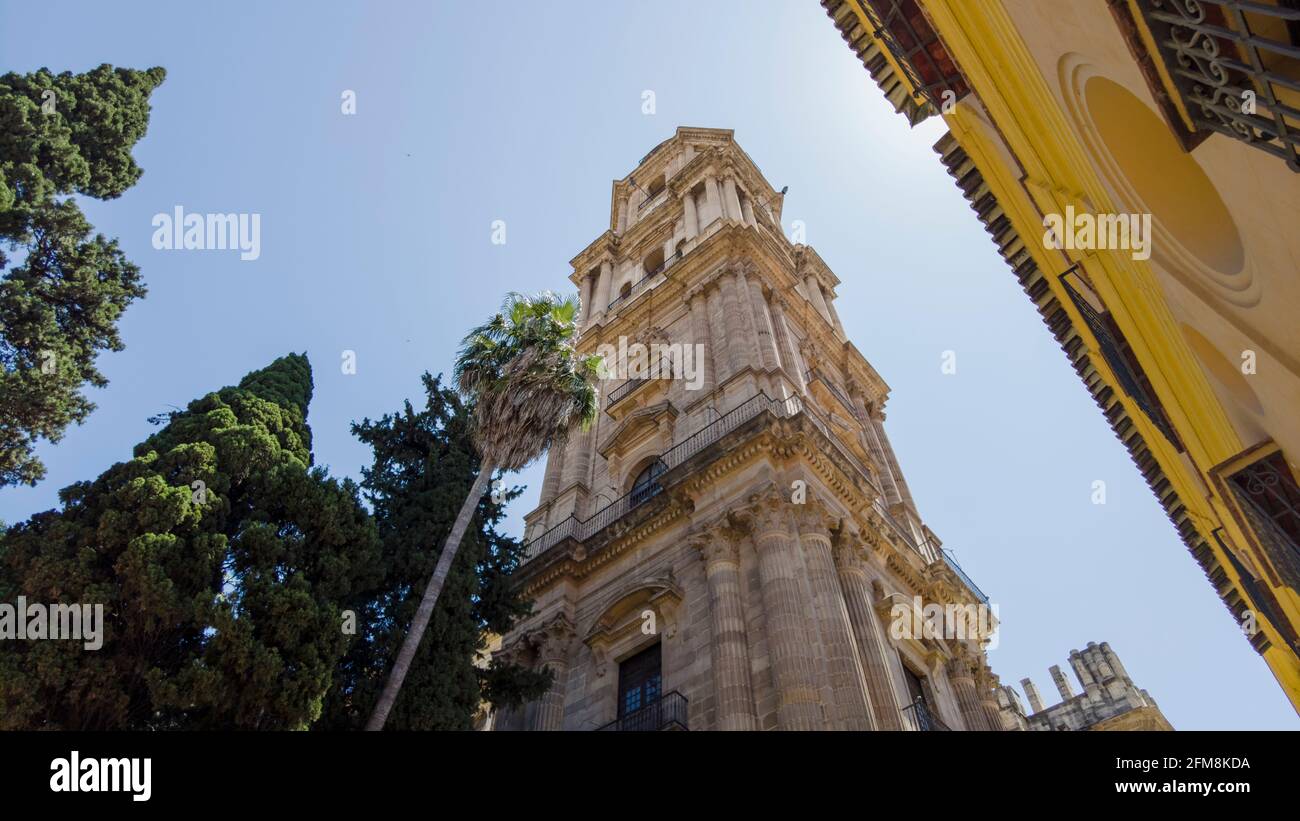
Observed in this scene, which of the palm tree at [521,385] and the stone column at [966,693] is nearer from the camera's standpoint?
the palm tree at [521,385]

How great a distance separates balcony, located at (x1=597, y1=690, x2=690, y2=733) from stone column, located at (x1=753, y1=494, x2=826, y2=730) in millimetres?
2021

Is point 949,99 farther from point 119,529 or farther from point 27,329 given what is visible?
point 27,329

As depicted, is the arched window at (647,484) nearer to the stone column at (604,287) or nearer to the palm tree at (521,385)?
the palm tree at (521,385)

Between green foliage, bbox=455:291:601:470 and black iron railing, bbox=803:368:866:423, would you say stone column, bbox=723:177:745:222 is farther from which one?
green foliage, bbox=455:291:601:470

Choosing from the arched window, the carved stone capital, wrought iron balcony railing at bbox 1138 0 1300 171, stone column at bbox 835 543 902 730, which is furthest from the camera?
the arched window

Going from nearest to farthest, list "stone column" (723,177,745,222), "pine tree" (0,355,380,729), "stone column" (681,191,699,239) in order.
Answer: "pine tree" (0,355,380,729)
"stone column" (723,177,745,222)
"stone column" (681,191,699,239)

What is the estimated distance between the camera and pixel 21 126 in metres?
14.0

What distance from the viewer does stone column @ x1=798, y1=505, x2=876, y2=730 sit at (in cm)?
1346

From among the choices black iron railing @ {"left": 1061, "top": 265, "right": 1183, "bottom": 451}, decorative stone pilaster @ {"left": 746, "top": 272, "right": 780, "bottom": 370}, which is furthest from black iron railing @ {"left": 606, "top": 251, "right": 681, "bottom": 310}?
black iron railing @ {"left": 1061, "top": 265, "right": 1183, "bottom": 451}

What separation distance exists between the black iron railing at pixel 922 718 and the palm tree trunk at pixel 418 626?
27.9 feet

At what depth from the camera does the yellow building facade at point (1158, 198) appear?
16.6ft

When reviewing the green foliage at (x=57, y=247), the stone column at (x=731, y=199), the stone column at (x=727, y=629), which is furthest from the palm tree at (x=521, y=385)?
the stone column at (x=731, y=199)

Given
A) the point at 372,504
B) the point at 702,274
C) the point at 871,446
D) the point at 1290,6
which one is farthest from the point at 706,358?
the point at 1290,6
